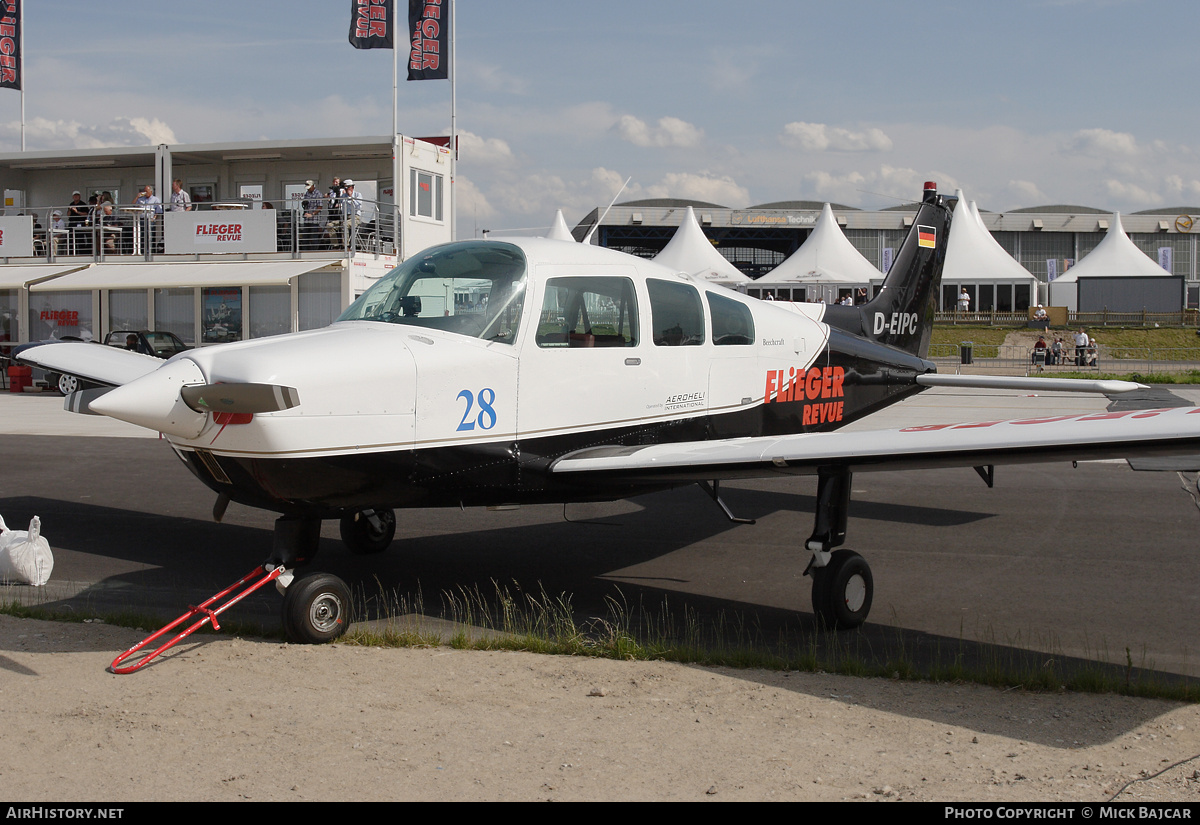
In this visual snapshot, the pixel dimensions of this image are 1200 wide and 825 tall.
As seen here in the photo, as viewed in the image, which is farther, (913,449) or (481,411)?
(481,411)

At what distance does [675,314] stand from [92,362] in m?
5.50

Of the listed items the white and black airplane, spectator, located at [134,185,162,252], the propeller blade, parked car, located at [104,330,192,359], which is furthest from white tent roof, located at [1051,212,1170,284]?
the propeller blade

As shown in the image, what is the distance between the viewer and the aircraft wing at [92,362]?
8.62 metres

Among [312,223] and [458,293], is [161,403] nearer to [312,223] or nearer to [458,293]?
[458,293]

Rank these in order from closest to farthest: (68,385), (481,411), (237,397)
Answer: (237,397) → (481,411) → (68,385)

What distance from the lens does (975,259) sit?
1719 inches

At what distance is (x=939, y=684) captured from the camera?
5090 mm

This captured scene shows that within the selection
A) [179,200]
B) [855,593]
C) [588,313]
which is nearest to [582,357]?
[588,313]

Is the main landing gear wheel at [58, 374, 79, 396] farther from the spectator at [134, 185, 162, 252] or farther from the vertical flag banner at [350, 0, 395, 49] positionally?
the vertical flag banner at [350, 0, 395, 49]

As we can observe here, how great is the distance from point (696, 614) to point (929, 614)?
4.97 feet

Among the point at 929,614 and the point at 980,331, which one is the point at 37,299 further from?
the point at 980,331

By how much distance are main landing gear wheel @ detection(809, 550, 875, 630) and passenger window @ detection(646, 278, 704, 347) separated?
188 cm
